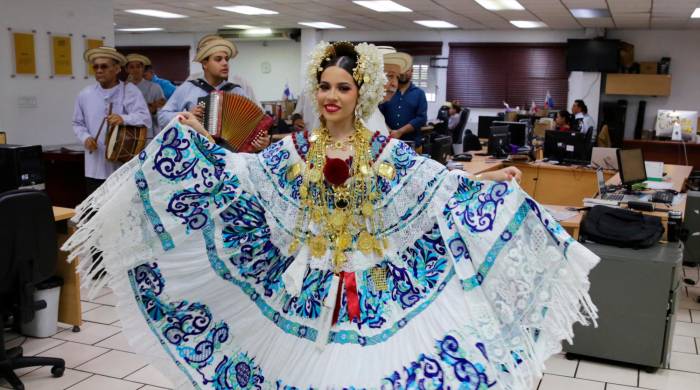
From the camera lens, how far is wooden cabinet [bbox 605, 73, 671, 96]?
13203mm

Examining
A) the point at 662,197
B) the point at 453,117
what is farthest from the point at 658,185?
the point at 453,117

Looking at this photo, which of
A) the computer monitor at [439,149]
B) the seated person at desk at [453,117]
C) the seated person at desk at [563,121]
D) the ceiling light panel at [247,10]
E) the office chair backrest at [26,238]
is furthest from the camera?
the seated person at desk at [453,117]

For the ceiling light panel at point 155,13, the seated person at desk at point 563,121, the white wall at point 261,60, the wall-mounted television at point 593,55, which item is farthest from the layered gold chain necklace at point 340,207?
the white wall at point 261,60

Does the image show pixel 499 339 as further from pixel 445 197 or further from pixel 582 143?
pixel 582 143

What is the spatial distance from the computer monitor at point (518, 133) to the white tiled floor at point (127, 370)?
443 cm

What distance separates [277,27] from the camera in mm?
15391

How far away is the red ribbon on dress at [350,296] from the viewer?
2293 mm

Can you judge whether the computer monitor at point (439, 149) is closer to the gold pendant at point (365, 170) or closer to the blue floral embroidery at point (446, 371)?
the gold pendant at point (365, 170)

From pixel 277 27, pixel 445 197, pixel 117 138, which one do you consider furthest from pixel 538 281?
pixel 277 27

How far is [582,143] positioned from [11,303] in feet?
19.2

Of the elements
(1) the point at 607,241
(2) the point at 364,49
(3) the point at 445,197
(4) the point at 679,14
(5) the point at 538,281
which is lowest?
(1) the point at 607,241

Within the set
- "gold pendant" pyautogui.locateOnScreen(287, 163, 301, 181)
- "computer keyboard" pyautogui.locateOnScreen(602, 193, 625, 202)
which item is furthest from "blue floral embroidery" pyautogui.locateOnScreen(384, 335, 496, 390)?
"computer keyboard" pyautogui.locateOnScreen(602, 193, 625, 202)

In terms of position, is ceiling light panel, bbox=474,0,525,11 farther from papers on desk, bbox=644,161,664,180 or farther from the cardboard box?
papers on desk, bbox=644,161,664,180

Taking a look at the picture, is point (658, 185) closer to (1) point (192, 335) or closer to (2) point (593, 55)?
(1) point (192, 335)
